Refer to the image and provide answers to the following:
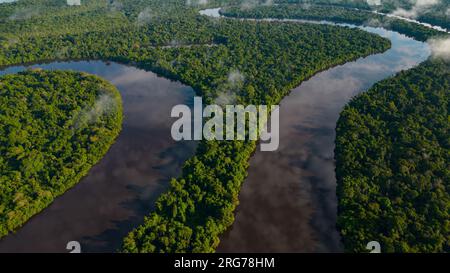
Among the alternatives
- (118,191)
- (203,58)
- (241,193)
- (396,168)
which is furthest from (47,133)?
(396,168)

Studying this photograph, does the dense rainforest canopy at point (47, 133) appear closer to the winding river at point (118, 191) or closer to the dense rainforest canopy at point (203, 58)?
the winding river at point (118, 191)

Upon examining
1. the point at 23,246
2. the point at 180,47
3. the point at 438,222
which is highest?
the point at 180,47

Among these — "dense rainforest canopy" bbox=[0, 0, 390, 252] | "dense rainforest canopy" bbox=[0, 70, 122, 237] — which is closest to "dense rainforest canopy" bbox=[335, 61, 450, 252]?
"dense rainforest canopy" bbox=[0, 0, 390, 252]

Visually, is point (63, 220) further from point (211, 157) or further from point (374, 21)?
point (374, 21)

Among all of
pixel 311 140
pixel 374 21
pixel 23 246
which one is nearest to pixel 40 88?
pixel 23 246

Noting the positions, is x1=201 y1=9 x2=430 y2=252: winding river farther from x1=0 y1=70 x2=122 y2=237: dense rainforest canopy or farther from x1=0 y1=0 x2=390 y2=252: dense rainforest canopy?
x1=0 y1=70 x2=122 y2=237: dense rainforest canopy

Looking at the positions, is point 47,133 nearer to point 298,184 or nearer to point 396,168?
point 298,184

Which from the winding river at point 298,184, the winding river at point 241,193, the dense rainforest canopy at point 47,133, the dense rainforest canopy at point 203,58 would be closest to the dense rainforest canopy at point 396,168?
the winding river at point 298,184
